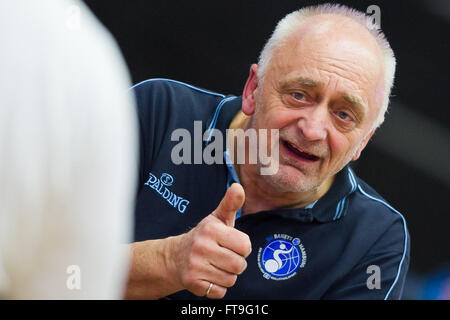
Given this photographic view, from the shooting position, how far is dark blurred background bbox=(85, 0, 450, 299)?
107 cm

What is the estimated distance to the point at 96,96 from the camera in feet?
1.35

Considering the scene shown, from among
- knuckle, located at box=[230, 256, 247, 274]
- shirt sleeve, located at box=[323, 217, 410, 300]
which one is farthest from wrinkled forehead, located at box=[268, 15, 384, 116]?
knuckle, located at box=[230, 256, 247, 274]

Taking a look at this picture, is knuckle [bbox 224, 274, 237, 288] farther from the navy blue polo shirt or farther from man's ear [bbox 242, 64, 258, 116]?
man's ear [bbox 242, 64, 258, 116]

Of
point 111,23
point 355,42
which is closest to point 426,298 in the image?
point 355,42

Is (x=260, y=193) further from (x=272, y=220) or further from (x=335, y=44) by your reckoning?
(x=335, y=44)

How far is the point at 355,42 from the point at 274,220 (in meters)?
0.38

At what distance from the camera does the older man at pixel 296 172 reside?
1.06m

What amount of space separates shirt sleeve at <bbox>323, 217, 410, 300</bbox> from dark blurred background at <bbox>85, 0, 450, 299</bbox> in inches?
0.9

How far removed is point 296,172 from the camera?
3.48 ft

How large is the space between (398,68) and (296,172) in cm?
29

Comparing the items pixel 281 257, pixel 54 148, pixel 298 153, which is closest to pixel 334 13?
pixel 298 153

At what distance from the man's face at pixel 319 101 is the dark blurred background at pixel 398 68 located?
6cm

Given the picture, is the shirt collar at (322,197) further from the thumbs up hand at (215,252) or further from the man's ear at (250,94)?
the thumbs up hand at (215,252)
